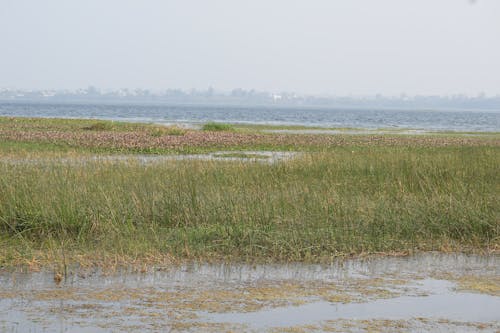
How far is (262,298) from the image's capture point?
9625mm

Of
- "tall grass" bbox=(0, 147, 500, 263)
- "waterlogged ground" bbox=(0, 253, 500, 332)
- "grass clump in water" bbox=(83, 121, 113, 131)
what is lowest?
"grass clump in water" bbox=(83, 121, 113, 131)

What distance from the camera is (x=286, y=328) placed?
8.36 m

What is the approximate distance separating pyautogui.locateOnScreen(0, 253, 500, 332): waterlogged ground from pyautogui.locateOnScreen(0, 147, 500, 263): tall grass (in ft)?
2.66

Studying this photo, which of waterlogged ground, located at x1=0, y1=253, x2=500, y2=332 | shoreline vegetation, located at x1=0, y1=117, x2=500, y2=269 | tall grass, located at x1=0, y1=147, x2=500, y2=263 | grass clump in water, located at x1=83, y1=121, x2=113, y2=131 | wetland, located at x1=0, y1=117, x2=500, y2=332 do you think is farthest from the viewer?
grass clump in water, located at x1=83, y1=121, x2=113, y2=131

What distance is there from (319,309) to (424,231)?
15.6 ft

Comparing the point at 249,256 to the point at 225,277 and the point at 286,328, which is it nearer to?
the point at 225,277

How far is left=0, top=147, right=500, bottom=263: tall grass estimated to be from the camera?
12141 millimetres

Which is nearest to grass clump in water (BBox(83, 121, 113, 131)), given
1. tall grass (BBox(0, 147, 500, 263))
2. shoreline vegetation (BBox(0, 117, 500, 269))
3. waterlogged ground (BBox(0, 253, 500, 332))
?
shoreline vegetation (BBox(0, 117, 500, 269))

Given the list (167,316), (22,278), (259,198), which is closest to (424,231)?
(259,198)

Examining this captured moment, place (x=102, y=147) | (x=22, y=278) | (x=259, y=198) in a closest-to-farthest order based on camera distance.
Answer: (x=22, y=278)
(x=259, y=198)
(x=102, y=147)

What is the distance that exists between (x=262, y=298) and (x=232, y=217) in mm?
3905

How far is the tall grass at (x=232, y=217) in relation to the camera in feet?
39.8

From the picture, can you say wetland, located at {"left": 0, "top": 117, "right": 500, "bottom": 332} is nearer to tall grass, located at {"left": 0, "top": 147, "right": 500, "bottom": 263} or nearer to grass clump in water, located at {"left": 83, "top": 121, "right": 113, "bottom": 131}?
tall grass, located at {"left": 0, "top": 147, "right": 500, "bottom": 263}

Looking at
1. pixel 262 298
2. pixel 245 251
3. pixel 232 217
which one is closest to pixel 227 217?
pixel 232 217
